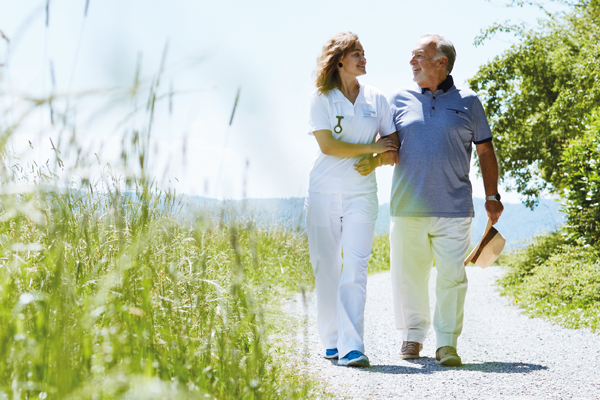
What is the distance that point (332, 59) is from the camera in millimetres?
3805

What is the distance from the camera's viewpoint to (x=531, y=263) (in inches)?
356

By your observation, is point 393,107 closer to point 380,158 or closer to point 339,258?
point 380,158

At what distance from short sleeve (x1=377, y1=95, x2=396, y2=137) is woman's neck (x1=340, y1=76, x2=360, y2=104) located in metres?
0.21

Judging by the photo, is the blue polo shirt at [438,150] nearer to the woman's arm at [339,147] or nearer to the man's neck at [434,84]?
the man's neck at [434,84]

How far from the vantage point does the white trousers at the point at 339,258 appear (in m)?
3.66

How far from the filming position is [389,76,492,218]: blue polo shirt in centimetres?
397

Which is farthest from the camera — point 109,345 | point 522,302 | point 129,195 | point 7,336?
point 522,302

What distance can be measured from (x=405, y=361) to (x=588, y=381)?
120cm

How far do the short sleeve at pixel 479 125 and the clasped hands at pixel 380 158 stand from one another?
640 millimetres

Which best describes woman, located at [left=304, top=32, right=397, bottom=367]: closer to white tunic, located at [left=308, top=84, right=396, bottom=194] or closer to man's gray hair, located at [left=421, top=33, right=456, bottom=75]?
white tunic, located at [left=308, top=84, right=396, bottom=194]

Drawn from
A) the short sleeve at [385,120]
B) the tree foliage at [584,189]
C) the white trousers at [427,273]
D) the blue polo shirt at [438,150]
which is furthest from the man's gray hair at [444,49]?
the tree foliage at [584,189]

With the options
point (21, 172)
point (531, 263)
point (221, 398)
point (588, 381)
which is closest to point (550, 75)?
point (531, 263)

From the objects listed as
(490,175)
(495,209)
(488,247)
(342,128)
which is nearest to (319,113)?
(342,128)

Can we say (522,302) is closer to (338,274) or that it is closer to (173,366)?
(338,274)
